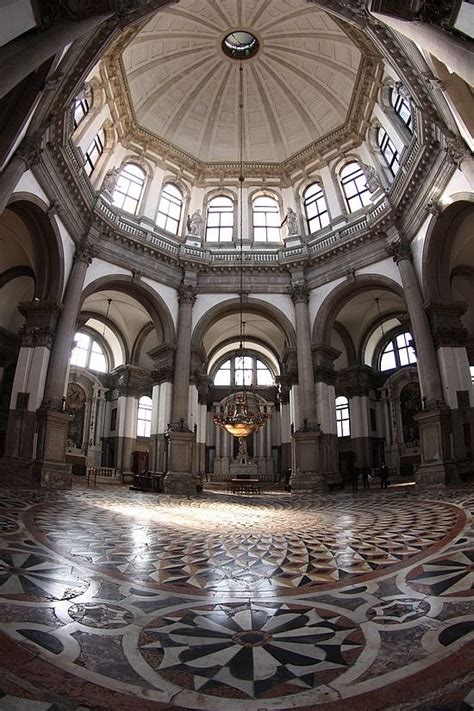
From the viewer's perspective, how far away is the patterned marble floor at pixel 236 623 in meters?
1.64

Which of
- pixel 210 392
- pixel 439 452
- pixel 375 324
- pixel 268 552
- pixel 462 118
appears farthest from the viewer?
pixel 210 392

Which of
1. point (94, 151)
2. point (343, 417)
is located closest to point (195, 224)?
point (94, 151)

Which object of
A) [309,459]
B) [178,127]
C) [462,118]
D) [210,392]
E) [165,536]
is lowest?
[165,536]

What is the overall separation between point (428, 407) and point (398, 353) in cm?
1087

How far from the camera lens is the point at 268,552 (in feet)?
15.2

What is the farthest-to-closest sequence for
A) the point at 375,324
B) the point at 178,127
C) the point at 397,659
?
the point at 375,324, the point at 178,127, the point at 397,659

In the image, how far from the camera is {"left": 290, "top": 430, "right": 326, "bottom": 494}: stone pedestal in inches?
603

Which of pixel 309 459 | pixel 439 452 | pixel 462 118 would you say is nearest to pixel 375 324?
pixel 309 459

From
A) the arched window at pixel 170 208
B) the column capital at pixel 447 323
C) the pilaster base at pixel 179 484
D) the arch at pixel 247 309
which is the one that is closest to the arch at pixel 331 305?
the arch at pixel 247 309

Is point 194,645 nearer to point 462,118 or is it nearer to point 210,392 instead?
point 462,118

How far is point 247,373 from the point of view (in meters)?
30.2

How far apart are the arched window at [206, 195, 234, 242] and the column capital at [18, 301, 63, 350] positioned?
9515mm

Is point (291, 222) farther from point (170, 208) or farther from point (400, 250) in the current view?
point (400, 250)

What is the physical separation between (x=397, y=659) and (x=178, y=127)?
75.5 ft
